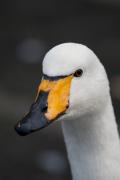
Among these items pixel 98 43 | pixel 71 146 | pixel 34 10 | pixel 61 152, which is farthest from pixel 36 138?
pixel 71 146

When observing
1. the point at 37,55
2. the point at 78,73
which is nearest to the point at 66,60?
the point at 78,73

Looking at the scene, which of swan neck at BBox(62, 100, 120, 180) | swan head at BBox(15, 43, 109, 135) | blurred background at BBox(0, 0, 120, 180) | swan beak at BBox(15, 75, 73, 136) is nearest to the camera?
swan beak at BBox(15, 75, 73, 136)

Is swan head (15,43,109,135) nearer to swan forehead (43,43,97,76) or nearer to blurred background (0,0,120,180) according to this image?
swan forehead (43,43,97,76)

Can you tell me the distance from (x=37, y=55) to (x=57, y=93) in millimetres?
5048

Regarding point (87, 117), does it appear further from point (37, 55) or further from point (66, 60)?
point (37, 55)

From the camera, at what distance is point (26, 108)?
Result: 8055mm

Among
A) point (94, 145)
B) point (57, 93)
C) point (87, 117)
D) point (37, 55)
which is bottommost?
point (94, 145)

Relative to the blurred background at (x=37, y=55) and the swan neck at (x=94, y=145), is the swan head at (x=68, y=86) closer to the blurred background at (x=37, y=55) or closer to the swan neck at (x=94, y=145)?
the swan neck at (x=94, y=145)

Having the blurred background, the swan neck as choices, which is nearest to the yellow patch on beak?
the swan neck

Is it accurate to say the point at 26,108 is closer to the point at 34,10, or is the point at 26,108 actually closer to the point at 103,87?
the point at 34,10

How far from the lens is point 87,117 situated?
4.18 m

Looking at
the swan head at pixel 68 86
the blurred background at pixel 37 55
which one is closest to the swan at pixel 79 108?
the swan head at pixel 68 86

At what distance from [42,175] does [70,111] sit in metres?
3.44

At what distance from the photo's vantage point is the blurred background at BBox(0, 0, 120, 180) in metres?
7.60
